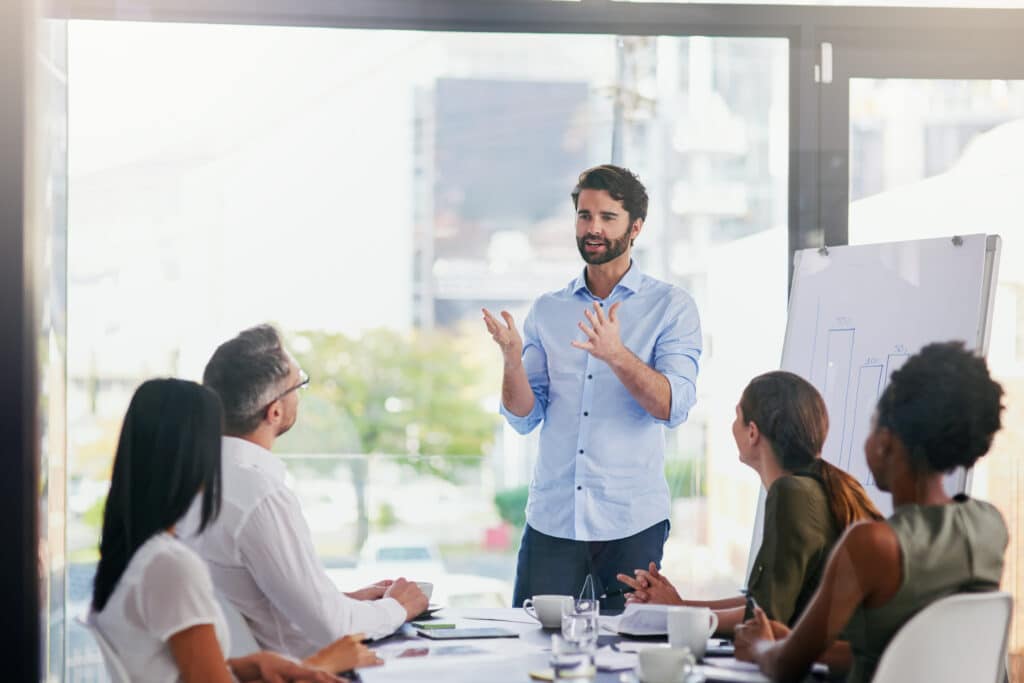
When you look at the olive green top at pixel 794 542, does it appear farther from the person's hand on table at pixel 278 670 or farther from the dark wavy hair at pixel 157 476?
the dark wavy hair at pixel 157 476

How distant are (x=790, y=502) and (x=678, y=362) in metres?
0.65

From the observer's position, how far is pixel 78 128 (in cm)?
290

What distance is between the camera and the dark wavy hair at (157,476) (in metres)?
2.05

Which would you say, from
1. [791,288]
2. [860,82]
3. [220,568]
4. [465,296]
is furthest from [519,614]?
[860,82]

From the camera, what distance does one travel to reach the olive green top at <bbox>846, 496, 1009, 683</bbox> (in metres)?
2.08

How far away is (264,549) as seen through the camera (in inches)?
87.0

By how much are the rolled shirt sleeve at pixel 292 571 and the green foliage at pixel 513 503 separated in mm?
843

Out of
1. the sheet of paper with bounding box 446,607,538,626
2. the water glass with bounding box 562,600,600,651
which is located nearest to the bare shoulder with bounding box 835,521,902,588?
the water glass with bounding box 562,600,600,651

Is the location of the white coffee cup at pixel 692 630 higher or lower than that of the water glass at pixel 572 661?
higher

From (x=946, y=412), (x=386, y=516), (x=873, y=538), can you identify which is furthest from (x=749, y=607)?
(x=386, y=516)

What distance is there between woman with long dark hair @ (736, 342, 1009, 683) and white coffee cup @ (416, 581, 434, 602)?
71 cm

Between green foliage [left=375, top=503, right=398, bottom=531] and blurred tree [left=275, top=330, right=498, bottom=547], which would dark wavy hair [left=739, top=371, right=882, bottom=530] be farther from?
green foliage [left=375, top=503, right=398, bottom=531]

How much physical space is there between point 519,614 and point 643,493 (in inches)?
22.2

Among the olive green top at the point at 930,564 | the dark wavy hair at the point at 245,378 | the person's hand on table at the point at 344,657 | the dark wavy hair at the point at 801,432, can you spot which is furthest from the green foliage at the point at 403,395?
the olive green top at the point at 930,564
